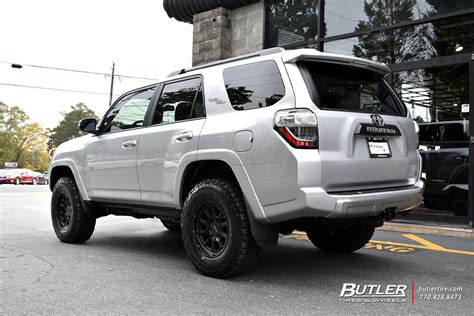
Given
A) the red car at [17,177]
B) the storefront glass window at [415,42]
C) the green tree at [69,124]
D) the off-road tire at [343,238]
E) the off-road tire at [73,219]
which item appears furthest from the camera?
the green tree at [69,124]

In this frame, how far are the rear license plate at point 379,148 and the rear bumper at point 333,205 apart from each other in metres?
0.30

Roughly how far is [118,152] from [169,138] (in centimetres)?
92

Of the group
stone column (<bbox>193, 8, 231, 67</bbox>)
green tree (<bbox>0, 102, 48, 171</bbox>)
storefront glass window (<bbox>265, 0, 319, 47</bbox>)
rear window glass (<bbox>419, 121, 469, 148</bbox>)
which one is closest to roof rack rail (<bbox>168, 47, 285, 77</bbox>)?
rear window glass (<bbox>419, 121, 469, 148</bbox>)

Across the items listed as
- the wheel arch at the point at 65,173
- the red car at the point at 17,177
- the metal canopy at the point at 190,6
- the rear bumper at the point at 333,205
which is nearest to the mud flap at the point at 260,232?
the rear bumper at the point at 333,205

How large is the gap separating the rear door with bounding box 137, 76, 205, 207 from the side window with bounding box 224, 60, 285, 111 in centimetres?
39

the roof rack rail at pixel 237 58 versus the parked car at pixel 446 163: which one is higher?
the roof rack rail at pixel 237 58

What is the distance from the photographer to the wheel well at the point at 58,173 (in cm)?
637

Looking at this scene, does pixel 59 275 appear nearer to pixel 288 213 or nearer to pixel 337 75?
pixel 288 213

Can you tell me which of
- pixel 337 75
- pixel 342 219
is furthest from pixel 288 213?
pixel 337 75

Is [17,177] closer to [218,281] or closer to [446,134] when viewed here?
[446,134]

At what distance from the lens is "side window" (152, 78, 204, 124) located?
4.66 m

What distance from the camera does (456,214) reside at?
801 cm

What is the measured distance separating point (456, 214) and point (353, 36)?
3886 mm

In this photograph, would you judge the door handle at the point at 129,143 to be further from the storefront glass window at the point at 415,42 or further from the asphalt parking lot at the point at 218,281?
the storefront glass window at the point at 415,42
